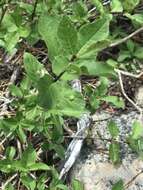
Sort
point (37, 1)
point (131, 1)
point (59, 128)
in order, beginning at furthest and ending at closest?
point (131, 1)
point (37, 1)
point (59, 128)

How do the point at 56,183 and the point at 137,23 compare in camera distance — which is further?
the point at 137,23

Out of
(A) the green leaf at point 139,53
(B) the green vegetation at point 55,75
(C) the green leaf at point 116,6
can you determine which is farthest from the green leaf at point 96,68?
(A) the green leaf at point 139,53

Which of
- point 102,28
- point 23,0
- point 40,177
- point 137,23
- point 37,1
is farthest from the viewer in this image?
point 23,0

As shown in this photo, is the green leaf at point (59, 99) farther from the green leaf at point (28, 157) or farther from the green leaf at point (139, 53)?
the green leaf at point (139, 53)

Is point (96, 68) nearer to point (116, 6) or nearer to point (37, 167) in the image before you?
point (37, 167)

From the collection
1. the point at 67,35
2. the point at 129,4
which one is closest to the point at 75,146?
the point at 129,4

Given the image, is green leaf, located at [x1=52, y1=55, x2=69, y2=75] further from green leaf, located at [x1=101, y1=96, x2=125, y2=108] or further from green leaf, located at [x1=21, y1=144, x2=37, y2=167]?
green leaf, located at [x1=101, y1=96, x2=125, y2=108]

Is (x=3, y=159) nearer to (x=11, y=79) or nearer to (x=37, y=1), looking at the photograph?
(x=11, y=79)

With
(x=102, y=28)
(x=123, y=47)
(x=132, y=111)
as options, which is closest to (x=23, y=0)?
(x=123, y=47)
